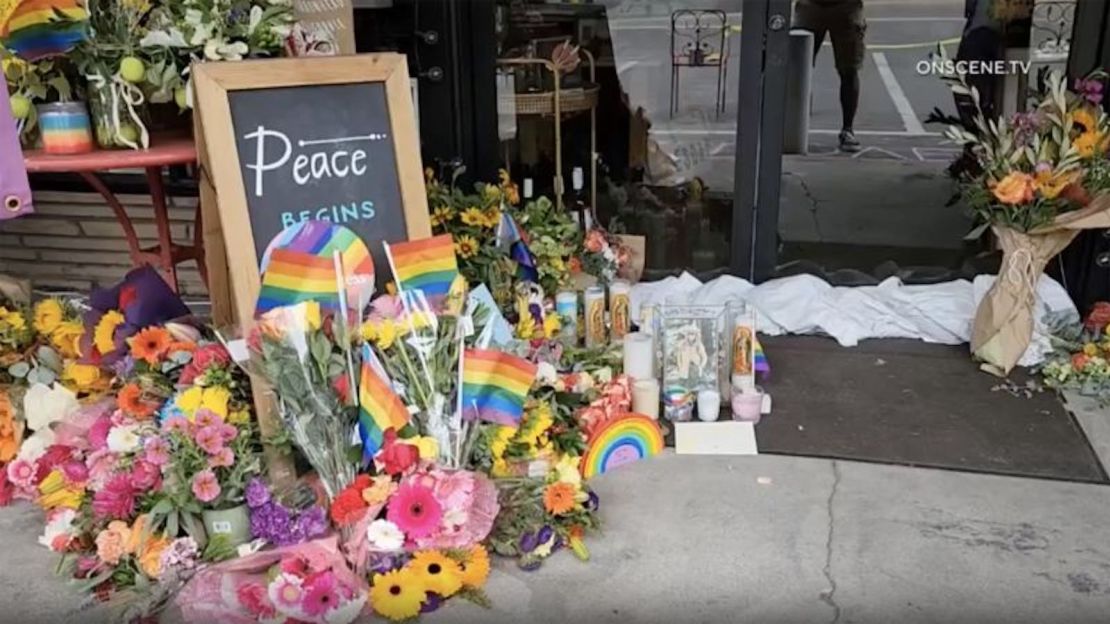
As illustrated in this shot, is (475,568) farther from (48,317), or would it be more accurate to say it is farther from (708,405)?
(48,317)

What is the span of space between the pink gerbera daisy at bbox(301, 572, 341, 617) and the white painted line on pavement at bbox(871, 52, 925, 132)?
2.58 m

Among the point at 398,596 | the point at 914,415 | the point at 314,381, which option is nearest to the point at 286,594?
the point at 398,596

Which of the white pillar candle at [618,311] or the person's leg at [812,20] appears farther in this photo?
the person's leg at [812,20]

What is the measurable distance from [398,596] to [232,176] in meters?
1.01

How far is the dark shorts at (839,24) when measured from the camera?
336cm

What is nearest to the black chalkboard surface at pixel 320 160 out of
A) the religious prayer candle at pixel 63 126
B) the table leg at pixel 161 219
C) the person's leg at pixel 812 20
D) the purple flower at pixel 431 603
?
the religious prayer candle at pixel 63 126

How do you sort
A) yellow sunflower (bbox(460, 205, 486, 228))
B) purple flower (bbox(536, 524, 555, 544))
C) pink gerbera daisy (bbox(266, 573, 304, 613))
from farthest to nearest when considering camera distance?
yellow sunflower (bbox(460, 205, 486, 228))
purple flower (bbox(536, 524, 555, 544))
pink gerbera daisy (bbox(266, 573, 304, 613))

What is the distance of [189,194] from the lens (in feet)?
12.3

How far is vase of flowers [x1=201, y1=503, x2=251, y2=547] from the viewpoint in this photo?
2.05 m

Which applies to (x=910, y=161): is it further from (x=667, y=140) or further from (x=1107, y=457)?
(x=1107, y=457)

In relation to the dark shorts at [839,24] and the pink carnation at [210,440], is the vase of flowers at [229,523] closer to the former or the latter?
the pink carnation at [210,440]

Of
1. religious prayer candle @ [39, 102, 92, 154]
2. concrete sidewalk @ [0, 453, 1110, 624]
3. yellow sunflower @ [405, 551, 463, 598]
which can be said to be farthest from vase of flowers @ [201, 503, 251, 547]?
religious prayer candle @ [39, 102, 92, 154]

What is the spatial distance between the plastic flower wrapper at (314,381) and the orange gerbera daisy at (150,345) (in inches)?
12.9

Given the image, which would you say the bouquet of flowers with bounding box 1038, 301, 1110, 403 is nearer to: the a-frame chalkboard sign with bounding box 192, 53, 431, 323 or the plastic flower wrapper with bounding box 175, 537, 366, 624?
the a-frame chalkboard sign with bounding box 192, 53, 431, 323
